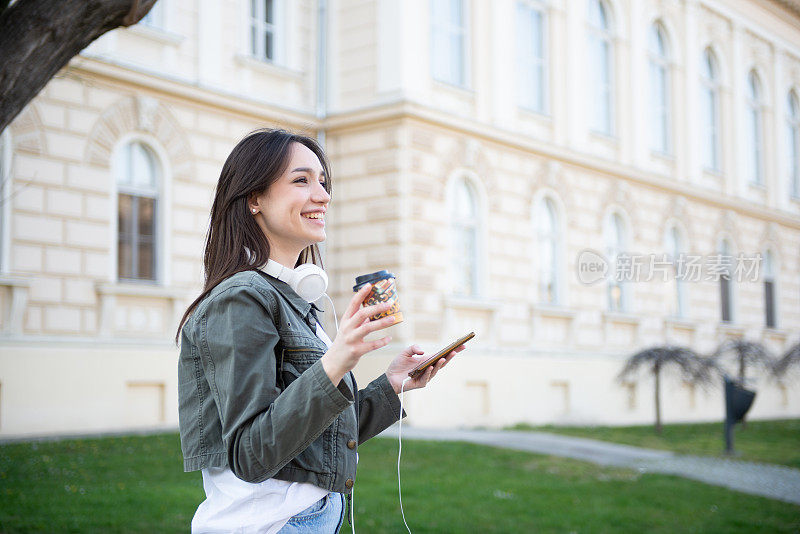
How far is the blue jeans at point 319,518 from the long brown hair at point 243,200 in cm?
57

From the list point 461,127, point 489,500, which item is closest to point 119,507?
point 489,500

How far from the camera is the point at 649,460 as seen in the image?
12.4 m

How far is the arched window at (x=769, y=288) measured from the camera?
27.5 m

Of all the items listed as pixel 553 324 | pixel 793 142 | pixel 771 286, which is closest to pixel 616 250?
pixel 553 324

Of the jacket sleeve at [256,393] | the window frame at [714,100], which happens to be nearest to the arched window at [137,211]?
the jacket sleeve at [256,393]

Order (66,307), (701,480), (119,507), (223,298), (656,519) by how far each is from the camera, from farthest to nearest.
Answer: (66,307)
(701,480)
(656,519)
(119,507)
(223,298)

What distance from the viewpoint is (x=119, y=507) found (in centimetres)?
729

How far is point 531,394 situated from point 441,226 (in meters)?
3.86

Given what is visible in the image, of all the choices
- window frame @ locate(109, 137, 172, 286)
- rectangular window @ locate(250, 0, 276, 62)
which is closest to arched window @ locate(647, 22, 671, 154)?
rectangular window @ locate(250, 0, 276, 62)

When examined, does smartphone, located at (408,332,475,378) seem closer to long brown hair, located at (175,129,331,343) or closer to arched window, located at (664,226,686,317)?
long brown hair, located at (175,129,331,343)

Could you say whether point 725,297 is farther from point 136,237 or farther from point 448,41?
point 136,237

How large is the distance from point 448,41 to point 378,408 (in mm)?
15126

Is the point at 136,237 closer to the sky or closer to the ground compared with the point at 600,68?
closer to the ground

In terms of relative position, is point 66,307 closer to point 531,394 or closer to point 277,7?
point 277,7
